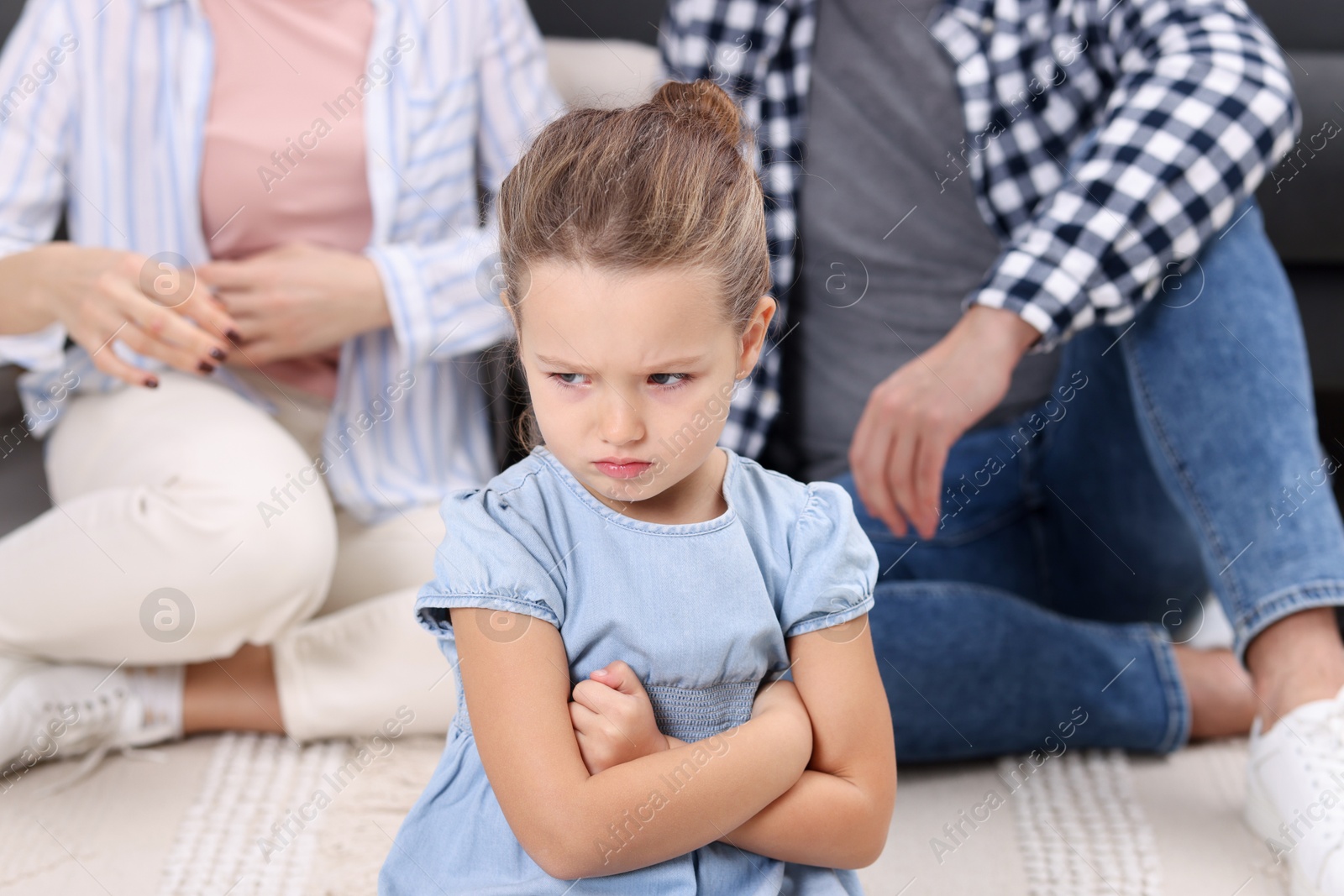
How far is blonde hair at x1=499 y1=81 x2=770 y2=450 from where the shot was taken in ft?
1.85

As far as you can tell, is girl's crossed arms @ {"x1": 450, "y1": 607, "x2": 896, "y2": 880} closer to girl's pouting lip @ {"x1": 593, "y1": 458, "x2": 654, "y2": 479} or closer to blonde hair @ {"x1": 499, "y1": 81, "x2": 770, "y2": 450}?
girl's pouting lip @ {"x1": 593, "y1": 458, "x2": 654, "y2": 479}

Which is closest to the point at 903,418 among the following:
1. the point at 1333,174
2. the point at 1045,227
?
the point at 1045,227

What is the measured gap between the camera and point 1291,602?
89cm

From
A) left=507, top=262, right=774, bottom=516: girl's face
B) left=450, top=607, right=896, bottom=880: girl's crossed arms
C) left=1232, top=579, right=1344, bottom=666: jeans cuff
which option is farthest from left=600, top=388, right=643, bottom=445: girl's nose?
left=1232, top=579, right=1344, bottom=666: jeans cuff

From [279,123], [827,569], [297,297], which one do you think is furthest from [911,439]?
[279,123]

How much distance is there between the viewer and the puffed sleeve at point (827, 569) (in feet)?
2.03

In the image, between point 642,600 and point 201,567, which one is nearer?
point 642,600

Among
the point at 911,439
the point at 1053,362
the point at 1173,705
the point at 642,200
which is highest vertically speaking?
the point at 642,200

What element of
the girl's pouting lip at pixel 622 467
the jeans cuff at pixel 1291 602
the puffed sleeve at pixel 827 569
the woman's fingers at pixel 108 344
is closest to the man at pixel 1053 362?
the jeans cuff at pixel 1291 602

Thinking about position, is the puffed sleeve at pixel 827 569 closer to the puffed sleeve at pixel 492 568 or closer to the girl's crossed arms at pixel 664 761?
the girl's crossed arms at pixel 664 761

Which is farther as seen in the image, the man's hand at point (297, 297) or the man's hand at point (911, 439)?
the man's hand at point (297, 297)

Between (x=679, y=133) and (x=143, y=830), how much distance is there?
0.72 meters

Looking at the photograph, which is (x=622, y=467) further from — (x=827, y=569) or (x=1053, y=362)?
(x=1053, y=362)

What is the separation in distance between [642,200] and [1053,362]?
792 millimetres
